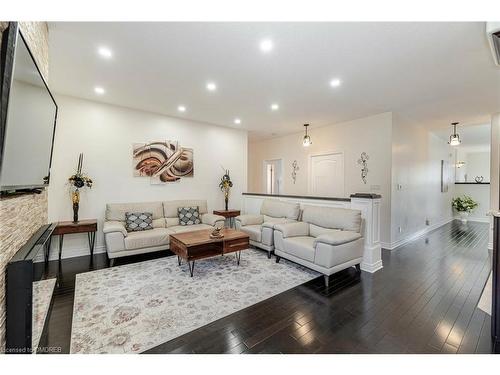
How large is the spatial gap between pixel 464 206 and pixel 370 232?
7053 mm

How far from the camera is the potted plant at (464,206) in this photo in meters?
7.64

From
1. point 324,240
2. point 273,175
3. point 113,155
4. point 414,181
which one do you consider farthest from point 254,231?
point 414,181

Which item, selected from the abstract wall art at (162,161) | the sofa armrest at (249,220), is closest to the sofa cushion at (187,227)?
the sofa armrest at (249,220)

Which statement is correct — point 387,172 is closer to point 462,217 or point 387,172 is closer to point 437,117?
point 437,117

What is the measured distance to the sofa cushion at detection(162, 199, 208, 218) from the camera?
4701mm

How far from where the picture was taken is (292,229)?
366 cm

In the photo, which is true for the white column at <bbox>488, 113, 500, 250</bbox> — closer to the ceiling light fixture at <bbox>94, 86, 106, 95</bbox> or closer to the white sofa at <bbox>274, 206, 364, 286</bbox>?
the white sofa at <bbox>274, 206, 364, 286</bbox>

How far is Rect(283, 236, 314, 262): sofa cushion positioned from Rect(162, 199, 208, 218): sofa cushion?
7.71 feet

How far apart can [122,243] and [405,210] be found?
574 cm

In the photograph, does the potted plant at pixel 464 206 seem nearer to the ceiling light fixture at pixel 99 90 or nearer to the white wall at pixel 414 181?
the white wall at pixel 414 181

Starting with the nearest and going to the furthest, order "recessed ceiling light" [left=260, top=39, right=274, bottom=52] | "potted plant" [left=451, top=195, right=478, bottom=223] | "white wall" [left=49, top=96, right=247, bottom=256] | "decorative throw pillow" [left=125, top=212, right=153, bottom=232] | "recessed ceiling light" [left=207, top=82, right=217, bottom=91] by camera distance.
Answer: "recessed ceiling light" [left=260, top=39, right=274, bottom=52] → "recessed ceiling light" [left=207, top=82, right=217, bottom=91] → "white wall" [left=49, top=96, right=247, bottom=256] → "decorative throw pillow" [left=125, top=212, right=153, bottom=232] → "potted plant" [left=451, top=195, right=478, bottom=223]

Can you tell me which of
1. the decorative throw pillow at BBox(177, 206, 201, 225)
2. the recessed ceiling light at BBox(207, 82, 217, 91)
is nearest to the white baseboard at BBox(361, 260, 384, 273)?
the decorative throw pillow at BBox(177, 206, 201, 225)

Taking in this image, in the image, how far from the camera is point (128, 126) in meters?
4.49
